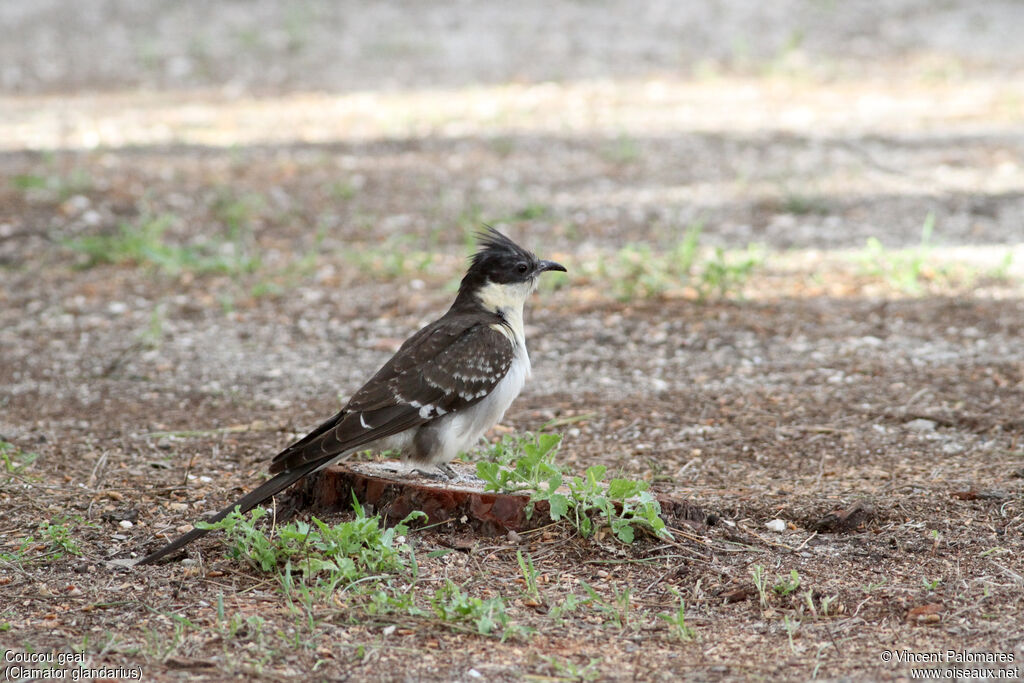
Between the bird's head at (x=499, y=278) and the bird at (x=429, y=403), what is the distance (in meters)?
0.13

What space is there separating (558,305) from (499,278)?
261 cm

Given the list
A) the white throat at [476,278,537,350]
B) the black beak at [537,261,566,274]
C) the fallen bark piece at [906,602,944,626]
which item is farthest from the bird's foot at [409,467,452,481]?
the fallen bark piece at [906,602,944,626]

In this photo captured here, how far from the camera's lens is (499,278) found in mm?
→ 6168

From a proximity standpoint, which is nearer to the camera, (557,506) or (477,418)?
(557,506)

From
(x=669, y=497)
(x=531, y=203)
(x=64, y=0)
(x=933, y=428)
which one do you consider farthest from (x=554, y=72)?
(x=669, y=497)

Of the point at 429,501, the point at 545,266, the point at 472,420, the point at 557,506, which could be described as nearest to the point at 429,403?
the point at 472,420

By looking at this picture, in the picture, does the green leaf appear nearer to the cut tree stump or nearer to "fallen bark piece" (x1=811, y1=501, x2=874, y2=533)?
the cut tree stump

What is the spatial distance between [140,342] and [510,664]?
16.4 feet

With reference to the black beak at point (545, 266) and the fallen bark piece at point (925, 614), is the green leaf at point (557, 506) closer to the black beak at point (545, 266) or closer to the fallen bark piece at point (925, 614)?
the fallen bark piece at point (925, 614)

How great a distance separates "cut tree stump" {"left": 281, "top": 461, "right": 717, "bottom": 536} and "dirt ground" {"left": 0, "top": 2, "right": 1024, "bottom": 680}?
13 centimetres

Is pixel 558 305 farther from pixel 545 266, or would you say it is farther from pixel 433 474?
pixel 433 474

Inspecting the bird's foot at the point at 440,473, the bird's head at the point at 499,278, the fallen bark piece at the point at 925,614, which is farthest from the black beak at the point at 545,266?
the fallen bark piece at the point at 925,614

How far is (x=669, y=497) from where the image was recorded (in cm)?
512

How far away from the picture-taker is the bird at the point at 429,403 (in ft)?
16.6
